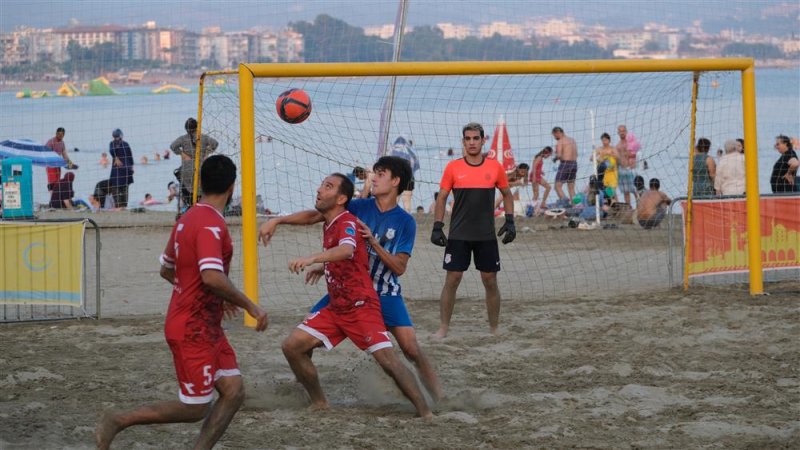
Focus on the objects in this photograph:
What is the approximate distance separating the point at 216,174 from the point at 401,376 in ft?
6.08

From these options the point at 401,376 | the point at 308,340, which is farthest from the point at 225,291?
the point at 401,376

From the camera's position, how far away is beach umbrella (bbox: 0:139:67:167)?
18125 millimetres

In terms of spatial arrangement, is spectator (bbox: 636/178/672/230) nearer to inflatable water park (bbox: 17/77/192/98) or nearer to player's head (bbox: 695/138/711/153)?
player's head (bbox: 695/138/711/153)

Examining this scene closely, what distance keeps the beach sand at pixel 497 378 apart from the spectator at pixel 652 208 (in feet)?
15.9

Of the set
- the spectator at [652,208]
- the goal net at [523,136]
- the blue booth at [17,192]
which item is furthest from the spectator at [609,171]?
the blue booth at [17,192]

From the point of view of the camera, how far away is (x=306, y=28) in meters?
37.5

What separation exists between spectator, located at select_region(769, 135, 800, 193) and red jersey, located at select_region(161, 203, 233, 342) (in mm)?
10948

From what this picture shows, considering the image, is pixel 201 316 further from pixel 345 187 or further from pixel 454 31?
pixel 454 31

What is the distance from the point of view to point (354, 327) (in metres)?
6.57

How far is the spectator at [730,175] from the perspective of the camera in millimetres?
14859

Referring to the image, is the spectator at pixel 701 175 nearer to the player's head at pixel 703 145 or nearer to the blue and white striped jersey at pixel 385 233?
the player's head at pixel 703 145

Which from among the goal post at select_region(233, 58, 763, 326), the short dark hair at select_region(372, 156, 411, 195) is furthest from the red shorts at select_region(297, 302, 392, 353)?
the goal post at select_region(233, 58, 763, 326)

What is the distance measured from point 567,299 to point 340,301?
514cm

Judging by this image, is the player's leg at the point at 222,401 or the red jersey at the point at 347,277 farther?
the red jersey at the point at 347,277
